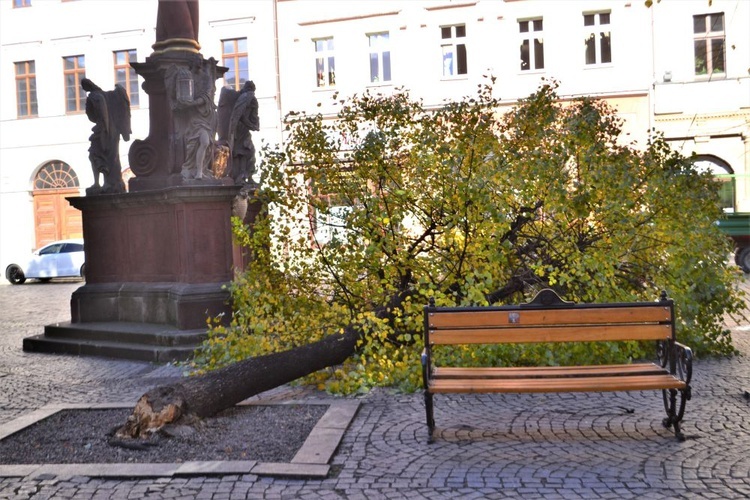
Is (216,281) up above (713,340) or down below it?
above

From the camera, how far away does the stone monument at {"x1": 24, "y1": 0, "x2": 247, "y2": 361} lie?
32.1 ft

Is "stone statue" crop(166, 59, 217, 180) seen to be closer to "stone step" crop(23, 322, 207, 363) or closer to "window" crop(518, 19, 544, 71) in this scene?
"stone step" crop(23, 322, 207, 363)

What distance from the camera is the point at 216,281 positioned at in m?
9.96

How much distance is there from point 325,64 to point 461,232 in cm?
2659

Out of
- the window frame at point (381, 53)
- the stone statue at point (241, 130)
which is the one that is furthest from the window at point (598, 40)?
the stone statue at point (241, 130)

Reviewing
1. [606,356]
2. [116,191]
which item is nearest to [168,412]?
[606,356]

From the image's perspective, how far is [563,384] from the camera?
5.31m

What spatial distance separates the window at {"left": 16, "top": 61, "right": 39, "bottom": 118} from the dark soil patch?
3216cm

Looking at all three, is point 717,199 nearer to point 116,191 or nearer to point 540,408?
point 540,408

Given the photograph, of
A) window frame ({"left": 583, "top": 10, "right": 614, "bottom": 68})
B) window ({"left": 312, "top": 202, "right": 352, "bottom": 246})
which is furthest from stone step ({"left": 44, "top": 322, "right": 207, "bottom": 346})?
window frame ({"left": 583, "top": 10, "right": 614, "bottom": 68})

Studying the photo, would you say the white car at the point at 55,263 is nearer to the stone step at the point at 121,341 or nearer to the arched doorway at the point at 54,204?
the arched doorway at the point at 54,204

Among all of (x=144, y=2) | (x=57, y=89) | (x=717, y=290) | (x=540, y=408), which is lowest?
(x=540, y=408)

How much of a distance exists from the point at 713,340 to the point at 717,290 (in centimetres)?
62

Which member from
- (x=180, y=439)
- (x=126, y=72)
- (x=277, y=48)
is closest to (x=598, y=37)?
(x=277, y=48)
